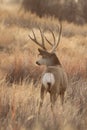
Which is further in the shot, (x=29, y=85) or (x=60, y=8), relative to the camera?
(x=60, y=8)

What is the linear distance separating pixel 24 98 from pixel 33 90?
29.2 inches

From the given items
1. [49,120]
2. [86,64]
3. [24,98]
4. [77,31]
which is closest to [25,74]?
[86,64]

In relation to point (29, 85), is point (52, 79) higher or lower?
higher

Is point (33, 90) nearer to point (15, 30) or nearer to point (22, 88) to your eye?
point (22, 88)

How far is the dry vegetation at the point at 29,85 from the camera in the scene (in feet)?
19.1

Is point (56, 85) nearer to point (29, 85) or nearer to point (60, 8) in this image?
point (29, 85)

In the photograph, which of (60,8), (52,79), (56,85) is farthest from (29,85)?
(60,8)

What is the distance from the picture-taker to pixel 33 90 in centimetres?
720

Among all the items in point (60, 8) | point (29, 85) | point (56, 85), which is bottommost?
point (29, 85)

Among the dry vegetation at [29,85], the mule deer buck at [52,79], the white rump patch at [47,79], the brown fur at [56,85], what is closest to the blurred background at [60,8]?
the dry vegetation at [29,85]

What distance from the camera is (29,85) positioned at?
7363 mm

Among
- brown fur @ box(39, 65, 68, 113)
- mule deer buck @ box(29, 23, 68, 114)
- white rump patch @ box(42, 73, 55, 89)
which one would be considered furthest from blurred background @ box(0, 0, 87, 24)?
white rump patch @ box(42, 73, 55, 89)

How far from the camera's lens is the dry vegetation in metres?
5.81

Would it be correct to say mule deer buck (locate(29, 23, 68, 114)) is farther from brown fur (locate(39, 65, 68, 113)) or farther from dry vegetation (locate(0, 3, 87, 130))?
dry vegetation (locate(0, 3, 87, 130))
